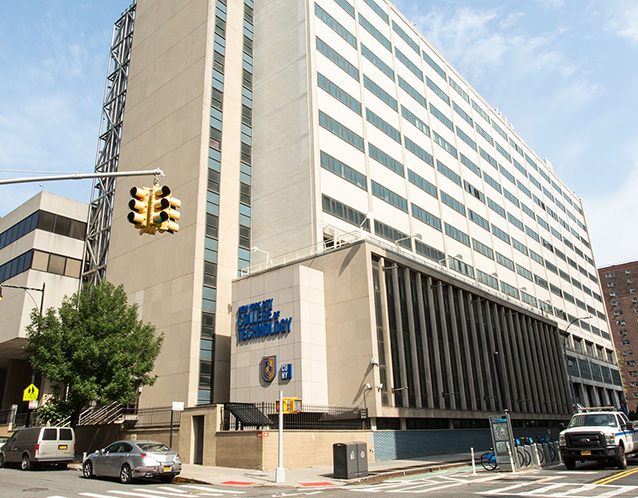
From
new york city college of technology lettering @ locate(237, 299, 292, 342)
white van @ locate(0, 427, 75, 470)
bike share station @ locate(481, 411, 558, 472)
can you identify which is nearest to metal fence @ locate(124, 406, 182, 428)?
new york city college of technology lettering @ locate(237, 299, 292, 342)

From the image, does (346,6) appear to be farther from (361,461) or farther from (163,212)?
(163,212)

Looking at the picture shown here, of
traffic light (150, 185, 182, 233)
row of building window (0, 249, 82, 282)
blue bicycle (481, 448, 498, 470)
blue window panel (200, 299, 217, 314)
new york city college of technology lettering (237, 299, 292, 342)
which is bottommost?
blue bicycle (481, 448, 498, 470)

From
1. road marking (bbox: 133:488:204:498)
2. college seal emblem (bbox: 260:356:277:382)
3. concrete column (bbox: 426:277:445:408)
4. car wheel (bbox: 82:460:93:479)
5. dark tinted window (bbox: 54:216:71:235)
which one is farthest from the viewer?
dark tinted window (bbox: 54:216:71:235)

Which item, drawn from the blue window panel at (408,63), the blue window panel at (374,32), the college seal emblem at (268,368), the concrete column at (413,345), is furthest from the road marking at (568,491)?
the blue window panel at (408,63)

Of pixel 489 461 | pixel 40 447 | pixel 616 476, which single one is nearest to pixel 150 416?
pixel 40 447

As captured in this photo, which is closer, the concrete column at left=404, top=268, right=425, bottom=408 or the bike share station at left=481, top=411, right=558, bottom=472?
the bike share station at left=481, top=411, right=558, bottom=472

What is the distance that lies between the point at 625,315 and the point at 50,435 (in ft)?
504

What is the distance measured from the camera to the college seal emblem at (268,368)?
33.2 m

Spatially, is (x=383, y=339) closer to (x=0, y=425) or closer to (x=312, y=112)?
(x=312, y=112)

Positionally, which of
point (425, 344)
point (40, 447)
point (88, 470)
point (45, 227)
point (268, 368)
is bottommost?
point (88, 470)

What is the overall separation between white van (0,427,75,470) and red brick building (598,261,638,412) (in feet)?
467

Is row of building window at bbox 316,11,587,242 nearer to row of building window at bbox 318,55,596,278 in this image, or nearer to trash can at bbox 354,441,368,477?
row of building window at bbox 318,55,596,278

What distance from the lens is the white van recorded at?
2417cm

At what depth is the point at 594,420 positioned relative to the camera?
860 inches
